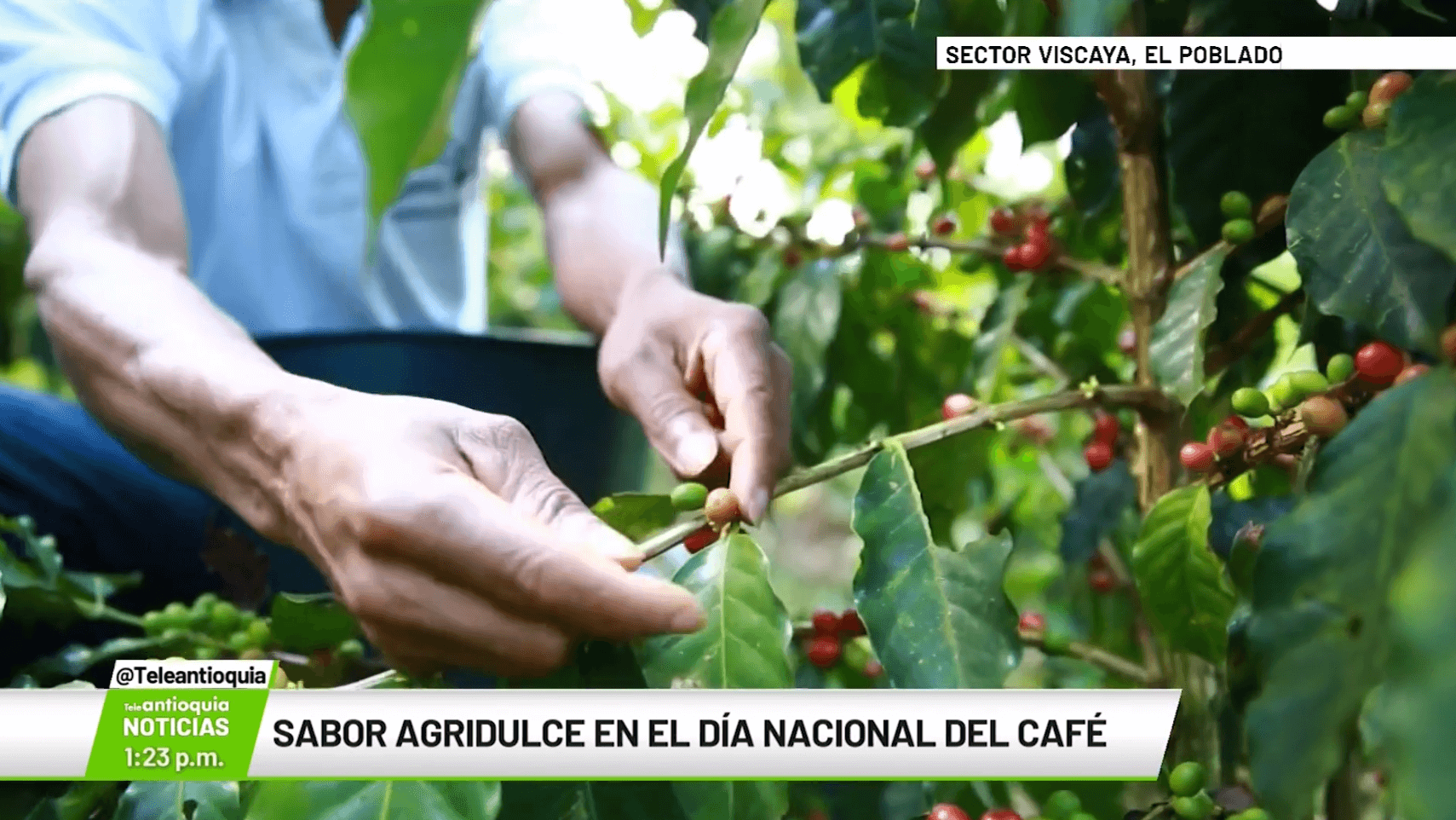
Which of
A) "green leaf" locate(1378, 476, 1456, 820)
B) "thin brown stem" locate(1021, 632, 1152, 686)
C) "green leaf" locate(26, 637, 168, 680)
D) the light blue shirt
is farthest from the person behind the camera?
the light blue shirt

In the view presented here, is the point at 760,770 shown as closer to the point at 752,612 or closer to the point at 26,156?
the point at 752,612

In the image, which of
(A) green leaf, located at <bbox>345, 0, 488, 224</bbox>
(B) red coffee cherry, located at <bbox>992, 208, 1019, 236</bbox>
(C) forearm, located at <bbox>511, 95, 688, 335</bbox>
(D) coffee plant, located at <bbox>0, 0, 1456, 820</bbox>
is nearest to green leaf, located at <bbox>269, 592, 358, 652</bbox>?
(D) coffee plant, located at <bbox>0, 0, 1456, 820</bbox>

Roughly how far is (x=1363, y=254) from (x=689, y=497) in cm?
29

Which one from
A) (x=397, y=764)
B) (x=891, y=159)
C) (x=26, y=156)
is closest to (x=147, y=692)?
(x=397, y=764)

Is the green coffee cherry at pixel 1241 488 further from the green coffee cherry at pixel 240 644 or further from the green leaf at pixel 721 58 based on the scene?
the green coffee cherry at pixel 240 644

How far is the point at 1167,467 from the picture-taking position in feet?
1.97

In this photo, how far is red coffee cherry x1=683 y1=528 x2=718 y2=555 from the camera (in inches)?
19.7

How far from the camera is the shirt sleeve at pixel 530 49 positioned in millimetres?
796

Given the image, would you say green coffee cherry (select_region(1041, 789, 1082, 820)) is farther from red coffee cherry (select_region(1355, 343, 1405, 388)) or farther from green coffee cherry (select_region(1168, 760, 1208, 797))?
red coffee cherry (select_region(1355, 343, 1405, 388))

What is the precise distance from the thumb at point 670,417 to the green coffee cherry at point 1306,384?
246 mm

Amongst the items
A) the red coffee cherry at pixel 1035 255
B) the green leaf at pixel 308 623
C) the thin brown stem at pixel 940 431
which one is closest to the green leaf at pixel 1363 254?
the thin brown stem at pixel 940 431

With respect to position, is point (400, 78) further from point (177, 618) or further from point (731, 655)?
point (177, 618)

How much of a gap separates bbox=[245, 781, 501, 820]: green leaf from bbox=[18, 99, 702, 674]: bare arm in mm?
51

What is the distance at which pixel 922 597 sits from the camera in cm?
46
